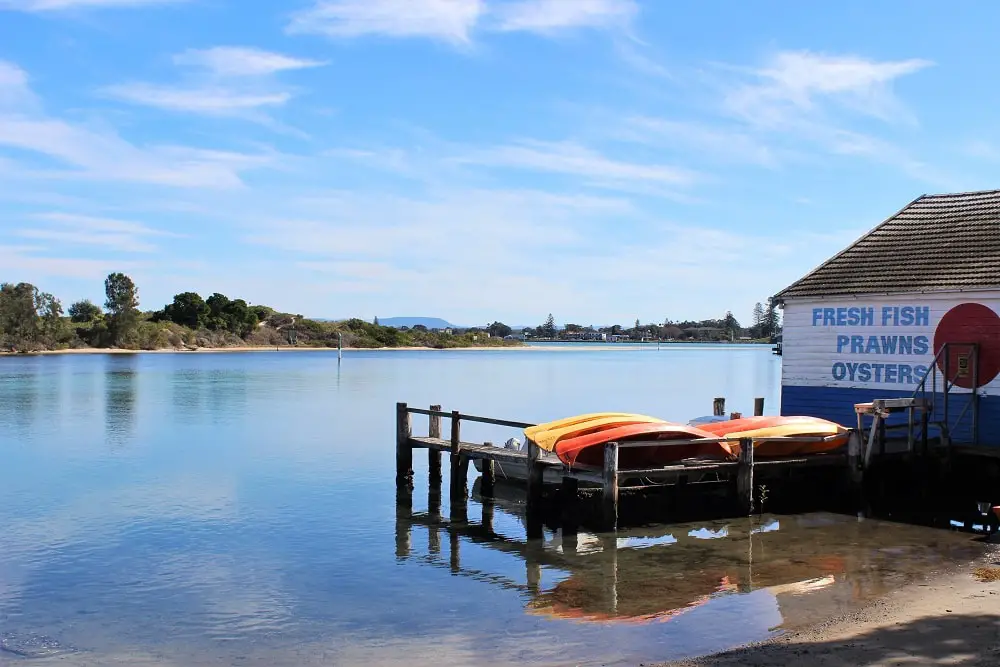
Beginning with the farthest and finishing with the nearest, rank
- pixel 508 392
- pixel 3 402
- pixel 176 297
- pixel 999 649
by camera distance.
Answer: pixel 176 297 < pixel 508 392 < pixel 3 402 < pixel 999 649

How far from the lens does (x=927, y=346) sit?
19250mm

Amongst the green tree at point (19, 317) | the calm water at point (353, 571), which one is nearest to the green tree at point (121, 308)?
the green tree at point (19, 317)

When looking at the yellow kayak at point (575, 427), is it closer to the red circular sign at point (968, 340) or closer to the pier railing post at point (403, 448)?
the pier railing post at point (403, 448)

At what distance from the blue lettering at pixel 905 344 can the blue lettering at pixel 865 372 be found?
776 mm

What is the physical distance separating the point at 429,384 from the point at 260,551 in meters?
51.0

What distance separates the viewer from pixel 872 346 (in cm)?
2019

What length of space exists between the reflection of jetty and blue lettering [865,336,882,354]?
15.2 feet

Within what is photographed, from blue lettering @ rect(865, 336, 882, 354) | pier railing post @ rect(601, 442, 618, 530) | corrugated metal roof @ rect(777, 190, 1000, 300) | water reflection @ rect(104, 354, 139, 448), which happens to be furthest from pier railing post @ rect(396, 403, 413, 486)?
water reflection @ rect(104, 354, 139, 448)

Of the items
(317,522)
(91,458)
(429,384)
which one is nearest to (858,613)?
(317,522)

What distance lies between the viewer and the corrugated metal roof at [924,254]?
1916 centimetres

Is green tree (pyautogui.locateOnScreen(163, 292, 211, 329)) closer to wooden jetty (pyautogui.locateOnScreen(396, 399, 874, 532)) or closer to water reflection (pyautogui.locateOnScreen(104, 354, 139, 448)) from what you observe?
water reflection (pyautogui.locateOnScreen(104, 354, 139, 448))

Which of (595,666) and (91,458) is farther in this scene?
(91,458)

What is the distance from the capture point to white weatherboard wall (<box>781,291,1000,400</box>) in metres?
19.2

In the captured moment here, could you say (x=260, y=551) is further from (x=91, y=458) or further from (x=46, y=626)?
(x=91, y=458)
